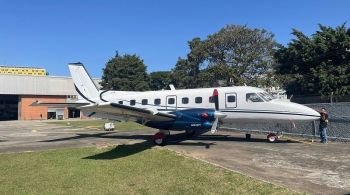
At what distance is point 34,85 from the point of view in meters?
91.1

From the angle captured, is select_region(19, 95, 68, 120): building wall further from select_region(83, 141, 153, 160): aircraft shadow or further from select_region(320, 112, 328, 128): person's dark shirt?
select_region(320, 112, 328, 128): person's dark shirt

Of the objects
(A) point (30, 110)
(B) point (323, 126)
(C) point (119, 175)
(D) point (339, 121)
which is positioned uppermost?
(A) point (30, 110)

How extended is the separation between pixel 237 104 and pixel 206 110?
2230mm

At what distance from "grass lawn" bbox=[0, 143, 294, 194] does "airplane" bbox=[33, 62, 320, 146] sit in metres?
3.15

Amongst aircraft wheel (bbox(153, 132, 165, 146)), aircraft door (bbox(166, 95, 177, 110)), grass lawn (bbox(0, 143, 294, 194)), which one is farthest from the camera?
aircraft door (bbox(166, 95, 177, 110))

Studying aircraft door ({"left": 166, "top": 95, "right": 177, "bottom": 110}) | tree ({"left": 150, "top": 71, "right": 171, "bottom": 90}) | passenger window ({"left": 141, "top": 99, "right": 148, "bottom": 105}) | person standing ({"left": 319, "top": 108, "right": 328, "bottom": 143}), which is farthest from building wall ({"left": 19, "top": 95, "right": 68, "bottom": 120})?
person standing ({"left": 319, "top": 108, "right": 328, "bottom": 143})

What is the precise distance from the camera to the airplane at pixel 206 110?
2136 centimetres

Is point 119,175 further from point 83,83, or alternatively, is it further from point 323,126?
point 83,83

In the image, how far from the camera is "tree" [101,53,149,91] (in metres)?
93.7

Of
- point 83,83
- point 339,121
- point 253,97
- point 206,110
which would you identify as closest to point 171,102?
point 206,110

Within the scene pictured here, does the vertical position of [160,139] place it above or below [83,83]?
below

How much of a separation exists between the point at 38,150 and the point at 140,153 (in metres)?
6.23

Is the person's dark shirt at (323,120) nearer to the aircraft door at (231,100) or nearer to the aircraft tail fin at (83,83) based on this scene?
the aircraft door at (231,100)

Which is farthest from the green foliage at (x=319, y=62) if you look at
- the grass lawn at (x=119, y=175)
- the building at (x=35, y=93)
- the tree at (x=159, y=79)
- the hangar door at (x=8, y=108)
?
the tree at (x=159, y=79)
